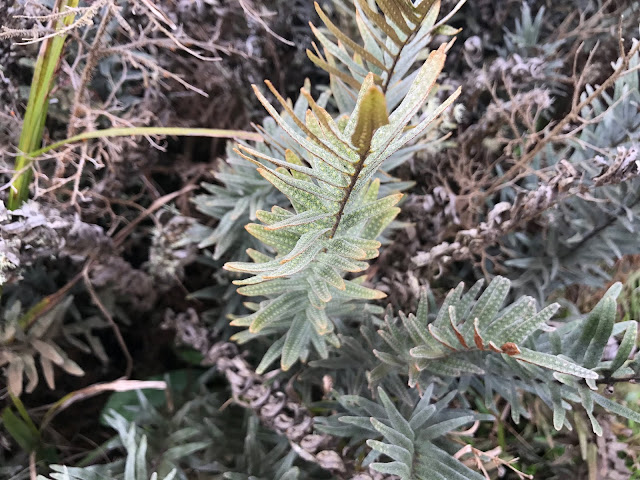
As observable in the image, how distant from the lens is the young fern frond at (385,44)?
1.32 feet

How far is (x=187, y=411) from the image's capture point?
0.67 m

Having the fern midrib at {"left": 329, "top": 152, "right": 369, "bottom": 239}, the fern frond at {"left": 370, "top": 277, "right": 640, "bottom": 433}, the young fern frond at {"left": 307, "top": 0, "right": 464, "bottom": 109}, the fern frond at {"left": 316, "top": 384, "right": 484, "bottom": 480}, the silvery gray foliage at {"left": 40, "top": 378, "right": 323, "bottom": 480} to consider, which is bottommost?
the silvery gray foliage at {"left": 40, "top": 378, "right": 323, "bottom": 480}

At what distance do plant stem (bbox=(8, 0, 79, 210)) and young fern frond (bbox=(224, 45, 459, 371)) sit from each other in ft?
0.82

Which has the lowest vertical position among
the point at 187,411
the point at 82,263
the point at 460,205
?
the point at 187,411

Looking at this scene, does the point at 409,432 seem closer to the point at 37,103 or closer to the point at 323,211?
the point at 323,211

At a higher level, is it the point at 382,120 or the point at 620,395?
the point at 382,120

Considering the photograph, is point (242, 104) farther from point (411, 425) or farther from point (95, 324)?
point (411, 425)

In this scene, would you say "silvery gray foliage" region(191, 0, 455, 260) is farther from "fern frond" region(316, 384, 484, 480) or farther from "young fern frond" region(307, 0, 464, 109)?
"fern frond" region(316, 384, 484, 480)

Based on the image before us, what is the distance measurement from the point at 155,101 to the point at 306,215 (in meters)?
0.41

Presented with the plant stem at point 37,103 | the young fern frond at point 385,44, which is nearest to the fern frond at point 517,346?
the young fern frond at point 385,44

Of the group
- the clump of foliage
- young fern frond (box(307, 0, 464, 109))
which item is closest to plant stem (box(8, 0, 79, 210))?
the clump of foliage

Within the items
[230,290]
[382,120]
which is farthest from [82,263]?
[382,120]

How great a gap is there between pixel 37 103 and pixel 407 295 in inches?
18.0

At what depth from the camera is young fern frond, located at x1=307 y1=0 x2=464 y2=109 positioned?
402mm
